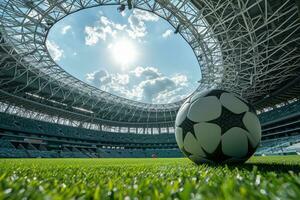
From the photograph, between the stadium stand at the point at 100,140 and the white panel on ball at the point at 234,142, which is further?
the stadium stand at the point at 100,140

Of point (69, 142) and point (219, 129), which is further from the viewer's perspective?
point (69, 142)

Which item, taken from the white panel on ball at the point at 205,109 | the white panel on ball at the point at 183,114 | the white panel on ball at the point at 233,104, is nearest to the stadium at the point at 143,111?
the white panel on ball at the point at 183,114

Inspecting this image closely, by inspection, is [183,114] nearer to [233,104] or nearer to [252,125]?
[233,104]

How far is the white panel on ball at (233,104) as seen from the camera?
202 inches

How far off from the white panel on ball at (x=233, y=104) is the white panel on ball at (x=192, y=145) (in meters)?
1.06

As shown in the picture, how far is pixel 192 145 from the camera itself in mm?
5266

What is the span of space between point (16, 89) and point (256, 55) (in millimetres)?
38958

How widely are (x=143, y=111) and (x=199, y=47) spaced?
32.6m

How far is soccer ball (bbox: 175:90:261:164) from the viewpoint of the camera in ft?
16.0

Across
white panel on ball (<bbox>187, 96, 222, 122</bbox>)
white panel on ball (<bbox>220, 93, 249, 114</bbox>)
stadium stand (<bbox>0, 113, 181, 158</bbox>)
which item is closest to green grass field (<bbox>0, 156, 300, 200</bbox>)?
white panel on ball (<bbox>187, 96, 222, 122</bbox>)

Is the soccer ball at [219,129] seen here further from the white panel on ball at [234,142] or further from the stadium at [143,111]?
the stadium at [143,111]

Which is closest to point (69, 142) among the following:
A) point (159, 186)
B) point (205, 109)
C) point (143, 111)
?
point (143, 111)

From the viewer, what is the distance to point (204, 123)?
501 centimetres

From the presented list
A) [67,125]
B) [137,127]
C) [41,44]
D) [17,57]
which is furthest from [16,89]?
[137,127]
